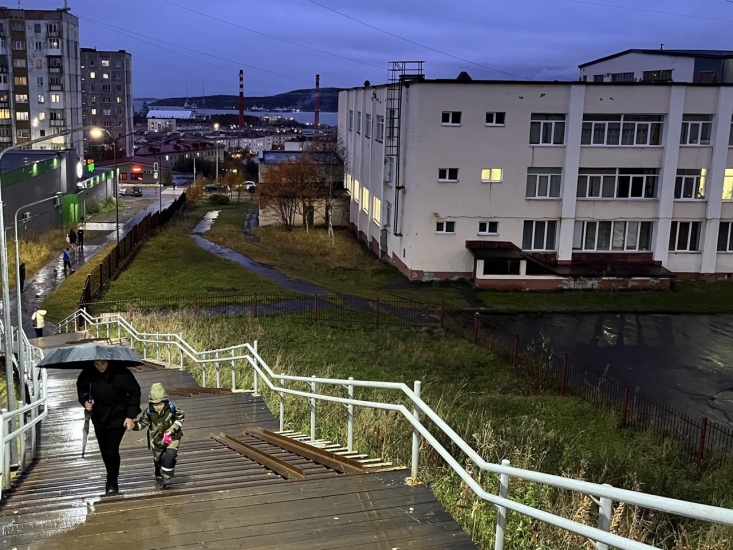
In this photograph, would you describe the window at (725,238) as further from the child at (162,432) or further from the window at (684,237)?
the child at (162,432)

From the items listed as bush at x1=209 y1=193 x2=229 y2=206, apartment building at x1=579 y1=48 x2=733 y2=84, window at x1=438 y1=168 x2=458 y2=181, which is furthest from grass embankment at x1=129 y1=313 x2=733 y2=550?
bush at x1=209 y1=193 x2=229 y2=206

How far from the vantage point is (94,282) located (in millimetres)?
31203

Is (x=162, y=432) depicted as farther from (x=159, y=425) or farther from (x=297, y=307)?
(x=297, y=307)

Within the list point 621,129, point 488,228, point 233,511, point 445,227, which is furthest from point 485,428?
point 621,129

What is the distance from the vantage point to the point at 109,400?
7070 millimetres

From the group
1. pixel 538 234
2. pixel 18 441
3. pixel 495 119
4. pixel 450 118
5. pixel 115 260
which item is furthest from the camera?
pixel 115 260

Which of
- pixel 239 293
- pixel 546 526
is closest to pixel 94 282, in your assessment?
pixel 239 293

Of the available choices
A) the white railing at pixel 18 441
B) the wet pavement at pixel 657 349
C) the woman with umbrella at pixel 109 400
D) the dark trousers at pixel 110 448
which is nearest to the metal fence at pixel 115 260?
the wet pavement at pixel 657 349

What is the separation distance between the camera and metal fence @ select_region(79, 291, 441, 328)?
26906mm

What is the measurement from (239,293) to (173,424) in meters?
23.5

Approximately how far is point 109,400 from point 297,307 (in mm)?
21446

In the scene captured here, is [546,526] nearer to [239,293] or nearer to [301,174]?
[239,293]

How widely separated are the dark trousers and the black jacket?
58mm

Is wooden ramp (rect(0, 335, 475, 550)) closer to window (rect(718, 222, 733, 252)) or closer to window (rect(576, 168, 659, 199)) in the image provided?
window (rect(576, 168, 659, 199))
